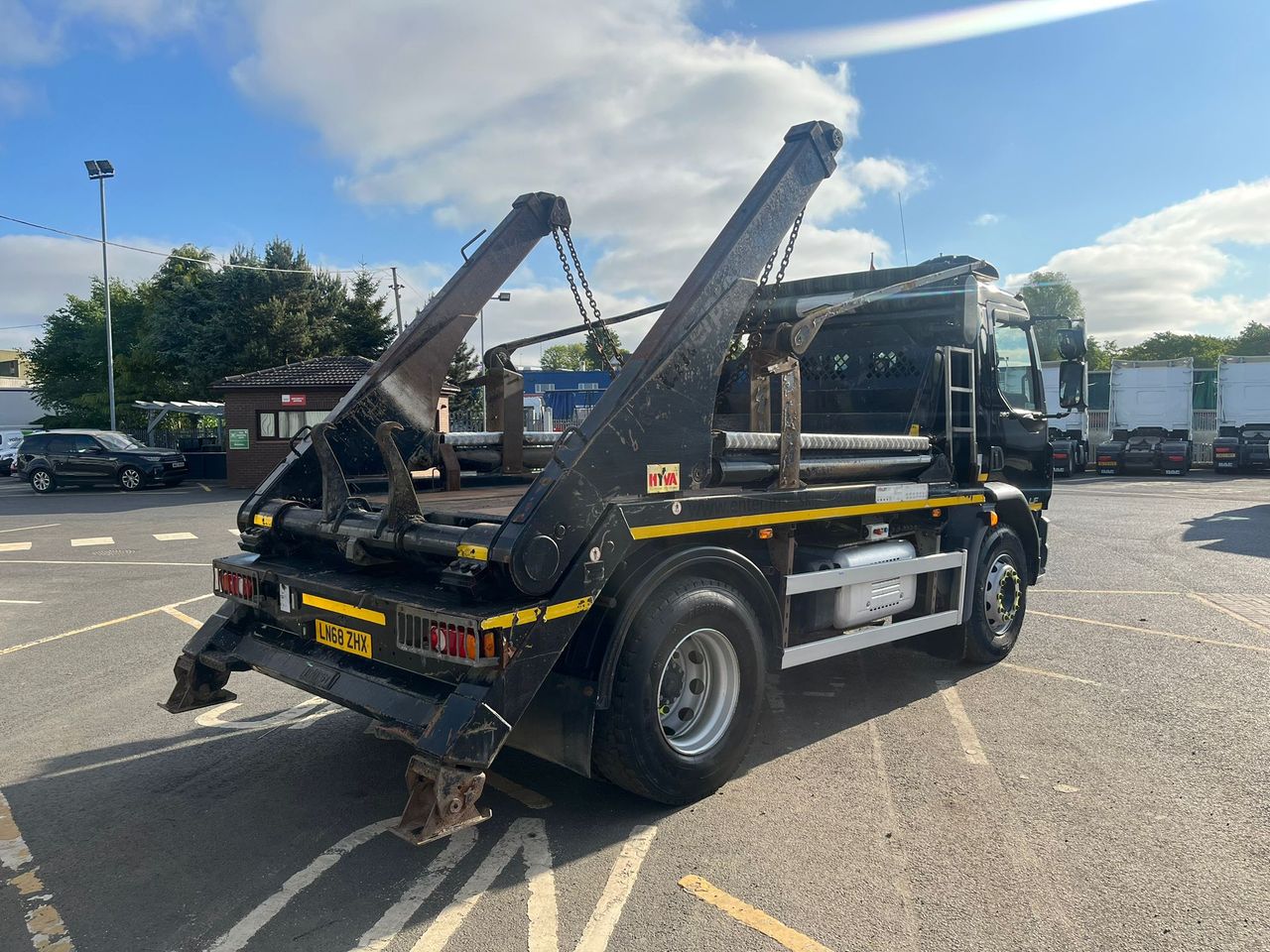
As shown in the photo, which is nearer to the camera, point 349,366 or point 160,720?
point 160,720

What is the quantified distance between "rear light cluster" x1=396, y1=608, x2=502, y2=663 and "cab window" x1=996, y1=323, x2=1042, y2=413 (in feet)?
15.7

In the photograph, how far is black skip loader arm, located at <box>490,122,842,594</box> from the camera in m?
3.43

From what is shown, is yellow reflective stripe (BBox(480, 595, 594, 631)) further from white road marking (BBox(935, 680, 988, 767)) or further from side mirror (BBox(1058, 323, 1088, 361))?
side mirror (BBox(1058, 323, 1088, 361))

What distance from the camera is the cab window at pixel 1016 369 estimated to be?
6.59m

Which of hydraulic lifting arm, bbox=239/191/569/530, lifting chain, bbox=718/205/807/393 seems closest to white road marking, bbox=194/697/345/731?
hydraulic lifting arm, bbox=239/191/569/530

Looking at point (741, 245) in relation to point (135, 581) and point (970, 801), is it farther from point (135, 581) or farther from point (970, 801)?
point (135, 581)

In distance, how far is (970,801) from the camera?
4.07m

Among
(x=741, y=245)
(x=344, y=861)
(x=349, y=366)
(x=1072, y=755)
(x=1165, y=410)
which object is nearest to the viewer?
(x=344, y=861)

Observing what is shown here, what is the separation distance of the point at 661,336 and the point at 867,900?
95.8 inches

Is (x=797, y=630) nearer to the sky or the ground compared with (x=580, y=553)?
nearer to the ground

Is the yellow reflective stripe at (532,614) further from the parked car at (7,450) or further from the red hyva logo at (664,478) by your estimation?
the parked car at (7,450)

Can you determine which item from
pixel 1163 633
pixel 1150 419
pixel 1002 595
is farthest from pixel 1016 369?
pixel 1150 419

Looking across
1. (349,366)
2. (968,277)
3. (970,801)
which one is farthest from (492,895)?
(349,366)

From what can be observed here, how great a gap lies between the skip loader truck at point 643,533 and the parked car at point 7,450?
3475 centimetres
